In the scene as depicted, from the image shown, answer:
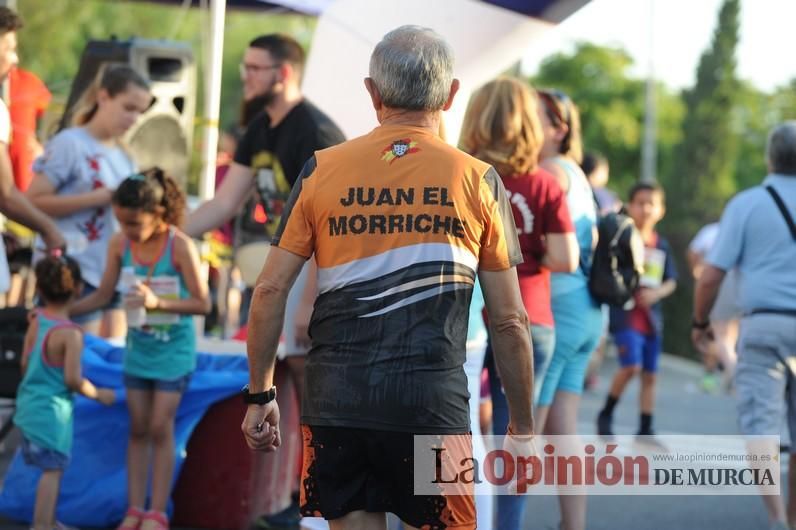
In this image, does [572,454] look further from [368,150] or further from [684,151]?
[684,151]

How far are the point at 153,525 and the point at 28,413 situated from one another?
29.5 inches

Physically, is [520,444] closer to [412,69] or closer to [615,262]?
[412,69]

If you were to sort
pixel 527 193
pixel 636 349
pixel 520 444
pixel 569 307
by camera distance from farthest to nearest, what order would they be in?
pixel 636 349 < pixel 569 307 < pixel 527 193 < pixel 520 444

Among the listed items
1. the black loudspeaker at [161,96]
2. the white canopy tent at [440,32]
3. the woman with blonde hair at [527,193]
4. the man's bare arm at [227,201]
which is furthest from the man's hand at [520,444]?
the black loudspeaker at [161,96]

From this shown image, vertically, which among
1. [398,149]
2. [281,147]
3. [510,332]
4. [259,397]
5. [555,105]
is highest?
[555,105]

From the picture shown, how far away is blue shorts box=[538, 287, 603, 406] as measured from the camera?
586 cm

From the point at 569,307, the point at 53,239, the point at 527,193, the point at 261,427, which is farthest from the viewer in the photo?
the point at 53,239

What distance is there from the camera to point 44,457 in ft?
19.1

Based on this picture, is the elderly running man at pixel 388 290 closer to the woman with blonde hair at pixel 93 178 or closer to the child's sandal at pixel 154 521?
the child's sandal at pixel 154 521

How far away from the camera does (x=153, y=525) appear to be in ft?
19.8

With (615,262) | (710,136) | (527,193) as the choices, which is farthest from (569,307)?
(710,136)

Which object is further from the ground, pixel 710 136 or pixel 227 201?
pixel 710 136

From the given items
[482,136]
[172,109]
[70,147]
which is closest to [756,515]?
[482,136]

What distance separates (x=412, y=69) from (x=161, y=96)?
7.80 meters
